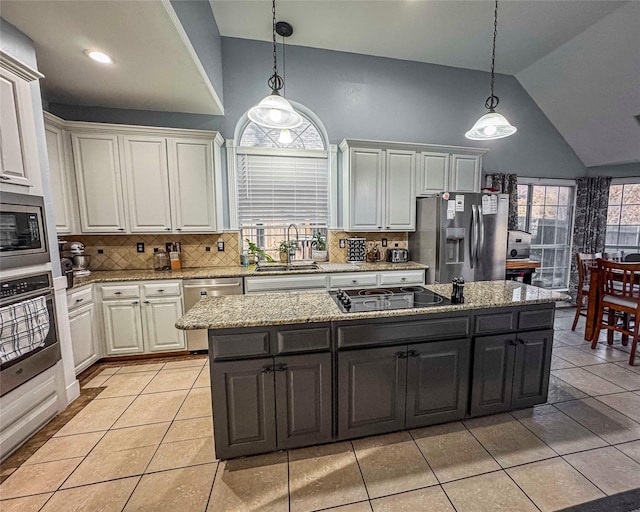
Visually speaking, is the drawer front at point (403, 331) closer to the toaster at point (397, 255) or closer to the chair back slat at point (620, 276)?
the toaster at point (397, 255)

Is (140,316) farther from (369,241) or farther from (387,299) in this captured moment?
(369,241)

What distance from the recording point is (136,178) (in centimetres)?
324

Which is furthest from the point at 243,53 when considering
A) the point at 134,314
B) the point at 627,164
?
the point at 627,164

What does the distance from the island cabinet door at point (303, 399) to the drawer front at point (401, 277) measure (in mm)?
2097

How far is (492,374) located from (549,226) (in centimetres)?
434

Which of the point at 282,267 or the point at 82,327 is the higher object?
the point at 282,267

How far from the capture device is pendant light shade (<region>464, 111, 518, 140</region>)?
8.00 ft

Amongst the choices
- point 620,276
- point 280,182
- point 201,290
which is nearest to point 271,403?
point 201,290

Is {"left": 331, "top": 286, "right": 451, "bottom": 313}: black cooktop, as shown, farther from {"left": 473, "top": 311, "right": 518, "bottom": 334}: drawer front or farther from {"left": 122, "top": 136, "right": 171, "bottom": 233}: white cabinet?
{"left": 122, "top": 136, "right": 171, "bottom": 233}: white cabinet

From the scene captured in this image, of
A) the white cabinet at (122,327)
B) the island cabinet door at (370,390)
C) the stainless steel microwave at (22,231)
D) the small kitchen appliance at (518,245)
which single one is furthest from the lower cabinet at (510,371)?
the white cabinet at (122,327)

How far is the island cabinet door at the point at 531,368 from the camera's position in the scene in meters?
2.09

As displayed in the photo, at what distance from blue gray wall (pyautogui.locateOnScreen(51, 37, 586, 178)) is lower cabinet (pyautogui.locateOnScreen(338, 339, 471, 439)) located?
3.15 metres

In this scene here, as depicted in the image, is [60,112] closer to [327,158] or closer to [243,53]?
[243,53]

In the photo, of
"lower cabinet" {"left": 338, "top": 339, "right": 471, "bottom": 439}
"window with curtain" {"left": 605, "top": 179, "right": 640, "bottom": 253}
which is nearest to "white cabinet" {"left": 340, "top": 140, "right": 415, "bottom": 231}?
"lower cabinet" {"left": 338, "top": 339, "right": 471, "bottom": 439}
